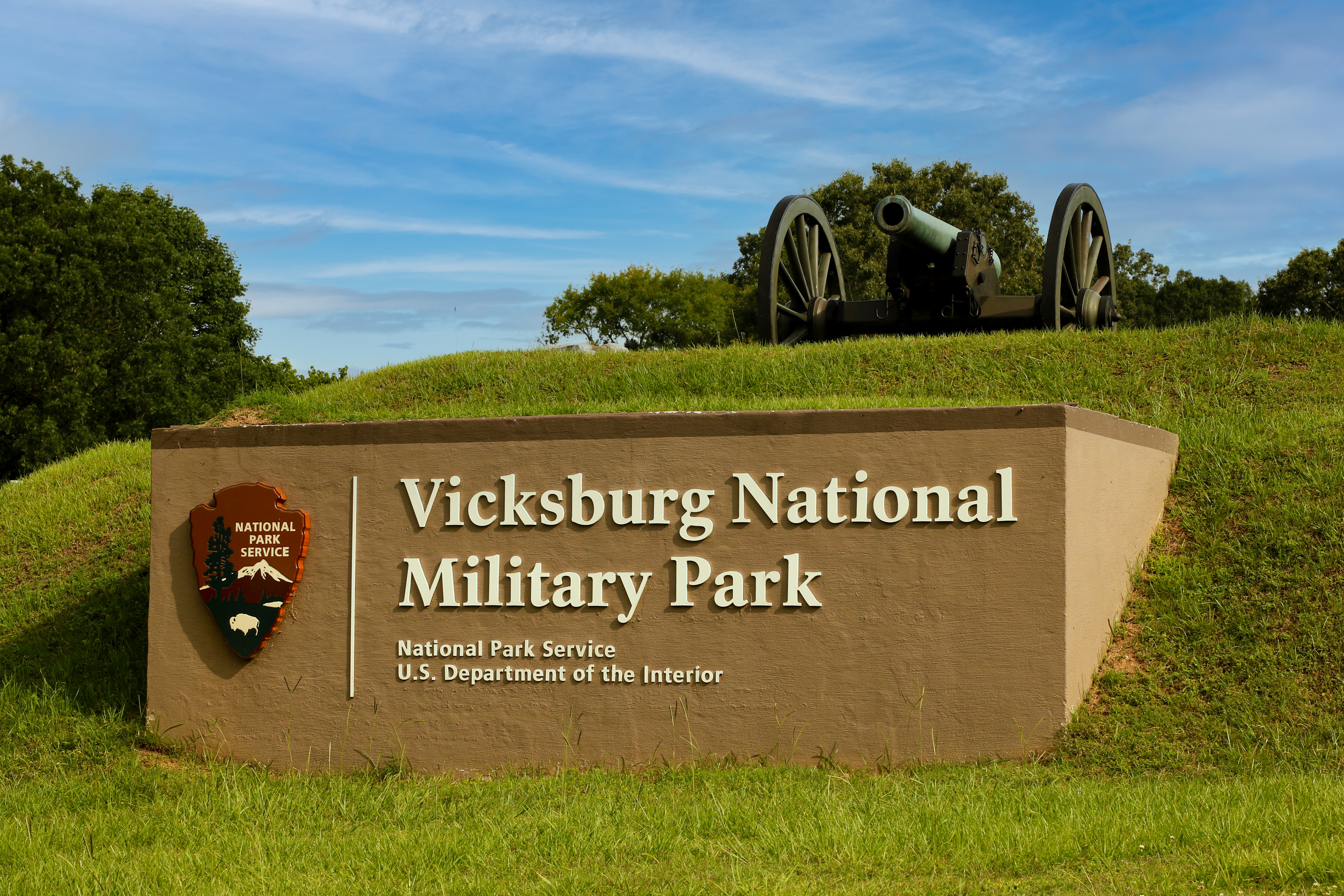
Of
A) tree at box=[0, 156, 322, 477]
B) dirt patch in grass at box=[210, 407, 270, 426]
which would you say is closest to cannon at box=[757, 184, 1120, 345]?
dirt patch in grass at box=[210, 407, 270, 426]

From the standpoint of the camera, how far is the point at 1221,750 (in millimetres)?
6277

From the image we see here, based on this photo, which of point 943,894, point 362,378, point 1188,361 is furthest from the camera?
point 362,378

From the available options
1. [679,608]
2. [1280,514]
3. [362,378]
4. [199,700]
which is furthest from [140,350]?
[1280,514]

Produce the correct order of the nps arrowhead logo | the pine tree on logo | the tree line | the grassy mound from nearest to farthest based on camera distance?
1. the grassy mound
2. the nps arrowhead logo
3. the pine tree on logo
4. the tree line

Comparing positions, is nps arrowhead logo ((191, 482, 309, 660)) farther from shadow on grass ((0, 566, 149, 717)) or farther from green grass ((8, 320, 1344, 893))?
shadow on grass ((0, 566, 149, 717))

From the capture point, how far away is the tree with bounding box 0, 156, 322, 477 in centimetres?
2509

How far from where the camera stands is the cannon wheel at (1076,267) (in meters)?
12.6

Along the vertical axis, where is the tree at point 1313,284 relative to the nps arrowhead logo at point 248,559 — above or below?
above

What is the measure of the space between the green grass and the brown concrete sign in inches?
12.7

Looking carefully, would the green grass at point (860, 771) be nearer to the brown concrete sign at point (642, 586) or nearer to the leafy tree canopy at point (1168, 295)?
the brown concrete sign at point (642, 586)

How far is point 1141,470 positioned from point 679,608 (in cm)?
346

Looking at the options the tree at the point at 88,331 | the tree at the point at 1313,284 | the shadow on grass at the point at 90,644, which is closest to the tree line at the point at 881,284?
the tree at the point at 1313,284

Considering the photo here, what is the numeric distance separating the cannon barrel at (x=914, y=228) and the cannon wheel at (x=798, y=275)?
1371mm

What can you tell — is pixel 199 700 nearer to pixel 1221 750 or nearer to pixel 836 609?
pixel 836 609
